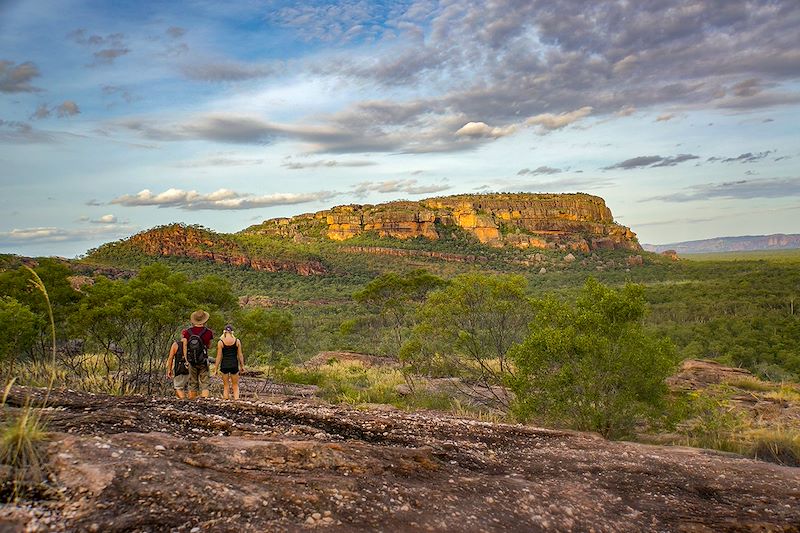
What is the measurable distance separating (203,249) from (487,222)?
62899 mm

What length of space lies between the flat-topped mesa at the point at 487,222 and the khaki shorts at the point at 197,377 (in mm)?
96469

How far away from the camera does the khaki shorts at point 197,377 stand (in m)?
8.77

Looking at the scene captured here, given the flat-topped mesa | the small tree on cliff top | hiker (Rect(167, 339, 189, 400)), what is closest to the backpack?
hiker (Rect(167, 339, 189, 400))

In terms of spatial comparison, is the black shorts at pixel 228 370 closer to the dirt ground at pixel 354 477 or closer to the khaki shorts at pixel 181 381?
the khaki shorts at pixel 181 381

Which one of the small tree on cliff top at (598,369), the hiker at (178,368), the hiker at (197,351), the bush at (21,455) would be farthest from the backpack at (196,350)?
the small tree on cliff top at (598,369)

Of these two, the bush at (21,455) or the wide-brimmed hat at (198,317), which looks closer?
the bush at (21,455)

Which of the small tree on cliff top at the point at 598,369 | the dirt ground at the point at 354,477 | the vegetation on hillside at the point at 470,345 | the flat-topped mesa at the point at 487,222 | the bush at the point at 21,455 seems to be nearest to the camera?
the bush at the point at 21,455

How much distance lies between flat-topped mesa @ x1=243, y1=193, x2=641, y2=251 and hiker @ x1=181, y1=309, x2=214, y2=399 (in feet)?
317

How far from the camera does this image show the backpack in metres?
8.67

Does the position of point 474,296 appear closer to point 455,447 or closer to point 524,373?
point 524,373

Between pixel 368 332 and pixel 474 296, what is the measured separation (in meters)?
26.4

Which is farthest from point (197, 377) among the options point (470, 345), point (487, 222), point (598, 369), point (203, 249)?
point (487, 222)

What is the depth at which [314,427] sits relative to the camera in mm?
5453

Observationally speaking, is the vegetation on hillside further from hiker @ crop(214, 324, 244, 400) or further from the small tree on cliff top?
hiker @ crop(214, 324, 244, 400)
